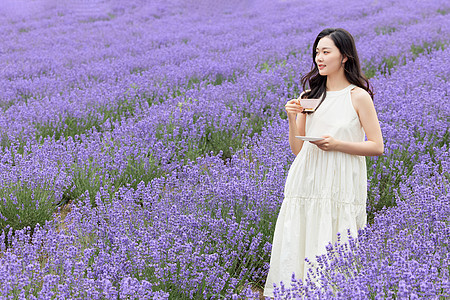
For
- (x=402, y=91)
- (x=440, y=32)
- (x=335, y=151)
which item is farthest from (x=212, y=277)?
(x=440, y=32)

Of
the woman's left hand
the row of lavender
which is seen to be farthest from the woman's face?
the row of lavender

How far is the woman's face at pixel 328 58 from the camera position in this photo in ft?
7.68

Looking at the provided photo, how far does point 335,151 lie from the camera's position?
92.1 inches

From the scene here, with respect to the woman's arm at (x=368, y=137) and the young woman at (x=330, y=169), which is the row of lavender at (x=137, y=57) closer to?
the young woman at (x=330, y=169)

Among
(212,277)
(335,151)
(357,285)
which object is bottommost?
(212,277)

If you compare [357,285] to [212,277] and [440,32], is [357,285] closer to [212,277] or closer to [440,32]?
[212,277]

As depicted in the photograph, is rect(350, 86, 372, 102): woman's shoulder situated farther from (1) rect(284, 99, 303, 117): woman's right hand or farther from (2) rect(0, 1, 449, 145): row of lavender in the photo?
(2) rect(0, 1, 449, 145): row of lavender

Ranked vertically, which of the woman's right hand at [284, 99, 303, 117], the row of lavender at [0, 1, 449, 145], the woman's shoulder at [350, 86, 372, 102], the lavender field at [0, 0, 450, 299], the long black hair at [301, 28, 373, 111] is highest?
the long black hair at [301, 28, 373, 111]

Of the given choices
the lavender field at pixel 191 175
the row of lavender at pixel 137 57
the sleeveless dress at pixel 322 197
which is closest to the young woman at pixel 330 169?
the sleeveless dress at pixel 322 197

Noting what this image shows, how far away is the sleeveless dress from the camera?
232cm

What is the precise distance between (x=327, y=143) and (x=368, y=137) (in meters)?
0.24

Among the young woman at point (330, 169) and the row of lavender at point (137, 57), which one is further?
the row of lavender at point (137, 57)

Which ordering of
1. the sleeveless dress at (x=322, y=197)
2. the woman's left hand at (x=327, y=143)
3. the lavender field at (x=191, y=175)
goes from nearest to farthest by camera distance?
the lavender field at (x=191, y=175) → the woman's left hand at (x=327, y=143) → the sleeveless dress at (x=322, y=197)

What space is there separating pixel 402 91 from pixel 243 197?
261 centimetres
